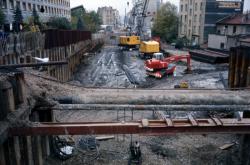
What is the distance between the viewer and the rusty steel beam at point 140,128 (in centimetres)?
563

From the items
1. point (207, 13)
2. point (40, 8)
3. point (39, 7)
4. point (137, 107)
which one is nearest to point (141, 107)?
point (137, 107)

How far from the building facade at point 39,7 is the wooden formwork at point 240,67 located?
3015 centimetres

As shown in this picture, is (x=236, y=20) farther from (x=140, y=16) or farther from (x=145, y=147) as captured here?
(x=145, y=147)

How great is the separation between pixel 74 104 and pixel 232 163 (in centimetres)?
642

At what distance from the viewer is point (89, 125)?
564cm

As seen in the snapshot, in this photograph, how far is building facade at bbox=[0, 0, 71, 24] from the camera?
4031cm

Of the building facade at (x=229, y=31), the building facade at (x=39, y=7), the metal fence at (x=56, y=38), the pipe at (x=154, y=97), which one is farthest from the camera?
the building facade at (x=39, y=7)

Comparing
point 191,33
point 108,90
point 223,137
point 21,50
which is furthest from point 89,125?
point 191,33

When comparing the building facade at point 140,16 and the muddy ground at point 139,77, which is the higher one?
the building facade at point 140,16

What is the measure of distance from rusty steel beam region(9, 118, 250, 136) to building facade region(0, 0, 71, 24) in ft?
105

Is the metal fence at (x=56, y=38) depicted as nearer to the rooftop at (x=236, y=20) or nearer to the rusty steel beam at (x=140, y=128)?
the rusty steel beam at (x=140, y=128)

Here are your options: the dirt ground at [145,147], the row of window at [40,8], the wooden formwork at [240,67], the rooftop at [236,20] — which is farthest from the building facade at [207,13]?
the wooden formwork at [240,67]

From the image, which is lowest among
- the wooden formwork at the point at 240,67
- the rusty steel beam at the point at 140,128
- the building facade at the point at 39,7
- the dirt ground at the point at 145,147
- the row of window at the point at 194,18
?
the dirt ground at the point at 145,147

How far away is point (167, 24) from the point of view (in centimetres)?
6122
